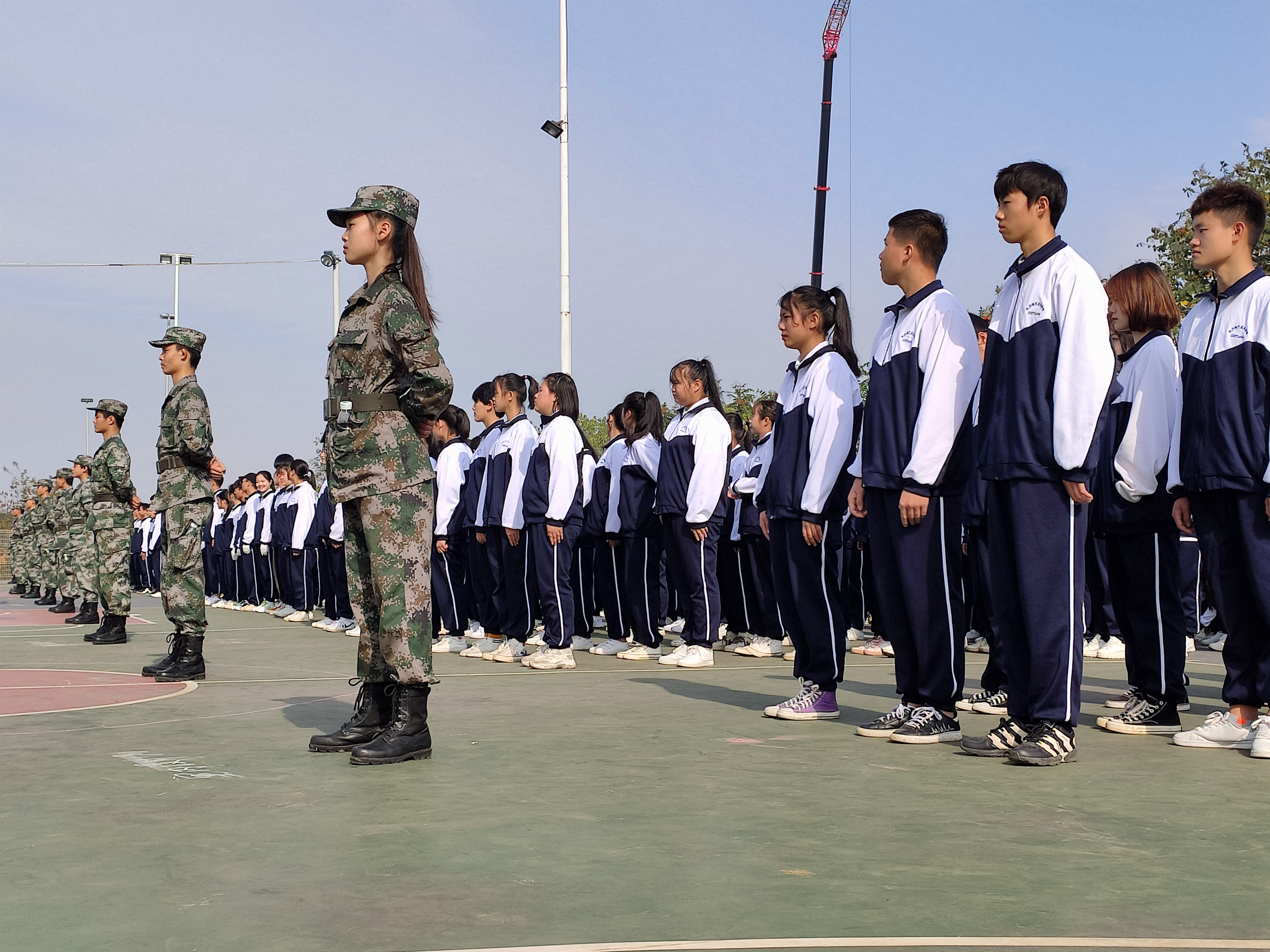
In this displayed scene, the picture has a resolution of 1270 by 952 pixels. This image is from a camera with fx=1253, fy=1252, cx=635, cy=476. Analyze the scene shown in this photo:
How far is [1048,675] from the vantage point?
199 inches

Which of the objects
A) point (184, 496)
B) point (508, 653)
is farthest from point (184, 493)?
point (508, 653)

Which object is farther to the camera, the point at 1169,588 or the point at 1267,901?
the point at 1169,588

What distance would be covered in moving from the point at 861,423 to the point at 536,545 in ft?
12.8

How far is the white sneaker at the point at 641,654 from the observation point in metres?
10.5

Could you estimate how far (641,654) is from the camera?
10.5m

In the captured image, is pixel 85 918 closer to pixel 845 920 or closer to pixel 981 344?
pixel 845 920

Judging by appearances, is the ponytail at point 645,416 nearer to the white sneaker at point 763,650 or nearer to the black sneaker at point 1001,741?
the white sneaker at point 763,650

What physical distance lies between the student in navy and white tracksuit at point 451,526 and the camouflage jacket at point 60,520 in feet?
28.8

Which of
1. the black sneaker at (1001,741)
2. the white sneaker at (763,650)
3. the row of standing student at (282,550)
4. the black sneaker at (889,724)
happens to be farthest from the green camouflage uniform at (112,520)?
the black sneaker at (1001,741)

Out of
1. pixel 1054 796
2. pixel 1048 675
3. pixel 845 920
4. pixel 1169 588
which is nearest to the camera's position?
pixel 845 920

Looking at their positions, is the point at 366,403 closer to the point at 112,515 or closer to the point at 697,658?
the point at 697,658

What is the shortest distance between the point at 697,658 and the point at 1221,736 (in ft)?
16.1

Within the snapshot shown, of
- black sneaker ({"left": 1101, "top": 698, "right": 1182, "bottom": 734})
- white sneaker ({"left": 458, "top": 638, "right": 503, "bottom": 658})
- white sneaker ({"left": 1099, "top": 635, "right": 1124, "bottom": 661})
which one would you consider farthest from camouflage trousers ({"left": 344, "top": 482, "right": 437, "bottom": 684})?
white sneaker ({"left": 1099, "top": 635, "right": 1124, "bottom": 661})

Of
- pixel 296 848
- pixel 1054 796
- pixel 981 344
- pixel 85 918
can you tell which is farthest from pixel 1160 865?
pixel 981 344
